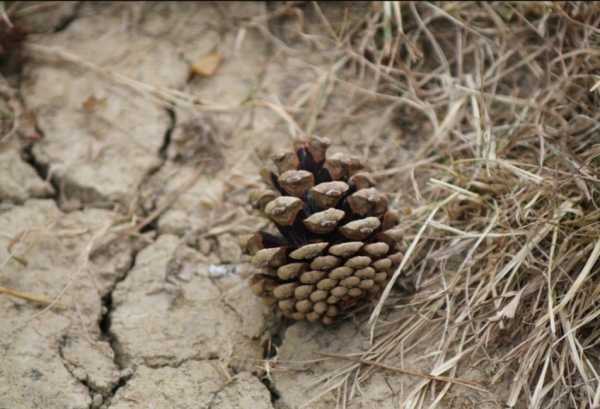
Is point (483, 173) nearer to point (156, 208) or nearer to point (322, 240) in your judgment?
point (322, 240)

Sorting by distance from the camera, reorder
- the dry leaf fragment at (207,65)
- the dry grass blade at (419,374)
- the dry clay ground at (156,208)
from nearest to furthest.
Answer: the dry grass blade at (419,374)
the dry clay ground at (156,208)
the dry leaf fragment at (207,65)

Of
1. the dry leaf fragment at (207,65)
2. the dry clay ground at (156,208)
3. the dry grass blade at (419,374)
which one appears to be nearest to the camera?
the dry grass blade at (419,374)

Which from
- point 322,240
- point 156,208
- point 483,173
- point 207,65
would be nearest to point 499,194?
point 483,173

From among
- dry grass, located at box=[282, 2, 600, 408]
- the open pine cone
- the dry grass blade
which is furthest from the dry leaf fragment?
the dry grass blade

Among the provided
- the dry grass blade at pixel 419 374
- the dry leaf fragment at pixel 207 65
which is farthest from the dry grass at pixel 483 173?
the dry leaf fragment at pixel 207 65

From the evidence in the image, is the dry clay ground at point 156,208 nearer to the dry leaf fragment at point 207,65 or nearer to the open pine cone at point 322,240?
the dry leaf fragment at point 207,65
